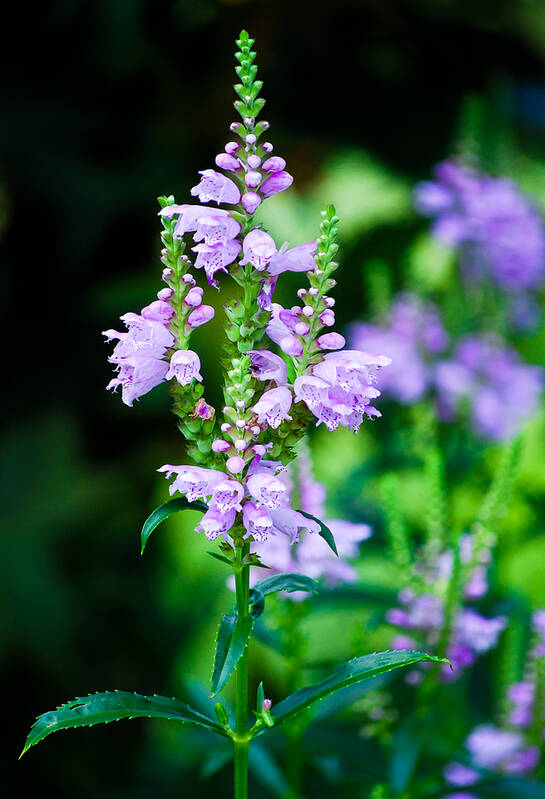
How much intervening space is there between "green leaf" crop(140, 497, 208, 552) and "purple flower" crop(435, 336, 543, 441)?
4.86 ft

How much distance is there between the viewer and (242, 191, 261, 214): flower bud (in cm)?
77

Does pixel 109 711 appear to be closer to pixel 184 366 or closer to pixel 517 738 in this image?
pixel 184 366

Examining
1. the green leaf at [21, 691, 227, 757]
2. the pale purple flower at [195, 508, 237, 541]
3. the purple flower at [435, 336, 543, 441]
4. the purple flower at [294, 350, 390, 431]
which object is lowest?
the green leaf at [21, 691, 227, 757]

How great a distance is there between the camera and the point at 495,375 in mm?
2406

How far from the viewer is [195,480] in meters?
0.79

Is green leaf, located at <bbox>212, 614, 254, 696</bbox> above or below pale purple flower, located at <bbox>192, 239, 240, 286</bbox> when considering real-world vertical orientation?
below

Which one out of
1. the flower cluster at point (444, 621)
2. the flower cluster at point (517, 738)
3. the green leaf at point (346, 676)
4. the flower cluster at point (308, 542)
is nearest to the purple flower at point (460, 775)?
the flower cluster at point (517, 738)

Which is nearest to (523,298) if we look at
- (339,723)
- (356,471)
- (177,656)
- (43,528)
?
(356,471)

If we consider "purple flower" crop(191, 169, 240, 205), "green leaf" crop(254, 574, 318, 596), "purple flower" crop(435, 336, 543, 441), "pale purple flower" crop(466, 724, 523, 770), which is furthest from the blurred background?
"purple flower" crop(191, 169, 240, 205)

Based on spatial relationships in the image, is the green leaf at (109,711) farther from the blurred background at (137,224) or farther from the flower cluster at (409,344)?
the blurred background at (137,224)

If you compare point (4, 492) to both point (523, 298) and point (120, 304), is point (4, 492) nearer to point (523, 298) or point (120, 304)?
point (120, 304)

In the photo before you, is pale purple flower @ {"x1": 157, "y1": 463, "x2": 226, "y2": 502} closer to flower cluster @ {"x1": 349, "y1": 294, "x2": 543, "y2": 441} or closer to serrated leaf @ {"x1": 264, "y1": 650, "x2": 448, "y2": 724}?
serrated leaf @ {"x1": 264, "y1": 650, "x2": 448, "y2": 724}

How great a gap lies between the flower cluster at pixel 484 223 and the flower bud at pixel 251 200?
5.12 feet

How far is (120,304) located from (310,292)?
2.91 meters
